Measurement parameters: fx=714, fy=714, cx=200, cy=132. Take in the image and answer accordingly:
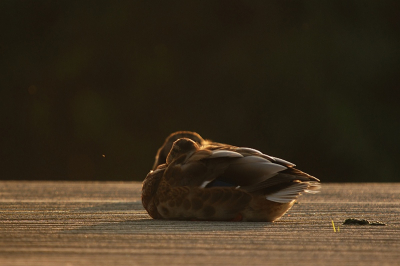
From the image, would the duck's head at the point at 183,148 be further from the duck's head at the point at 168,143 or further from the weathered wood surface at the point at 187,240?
the duck's head at the point at 168,143

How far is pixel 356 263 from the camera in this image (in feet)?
8.01

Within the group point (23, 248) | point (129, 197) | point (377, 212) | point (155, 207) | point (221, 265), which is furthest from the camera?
point (129, 197)

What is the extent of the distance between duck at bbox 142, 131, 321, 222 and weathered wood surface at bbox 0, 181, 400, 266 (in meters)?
0.11

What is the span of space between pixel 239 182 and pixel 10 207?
6.38 ft

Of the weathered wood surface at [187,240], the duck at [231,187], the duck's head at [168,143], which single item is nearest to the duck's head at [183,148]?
the duck at [231,187]

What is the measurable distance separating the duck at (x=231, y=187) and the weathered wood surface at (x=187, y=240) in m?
A: 0.11

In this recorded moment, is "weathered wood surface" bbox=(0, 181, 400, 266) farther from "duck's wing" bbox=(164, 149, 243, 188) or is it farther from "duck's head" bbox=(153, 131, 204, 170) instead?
"duck's head" bbox=(153, 131, 204, 170)

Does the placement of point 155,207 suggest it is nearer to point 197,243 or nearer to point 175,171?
point 175,171

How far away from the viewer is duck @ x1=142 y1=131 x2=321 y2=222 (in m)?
3.94

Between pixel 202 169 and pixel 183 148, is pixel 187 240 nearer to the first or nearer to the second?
pixel 202 169

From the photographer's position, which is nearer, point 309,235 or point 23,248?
point 23,248

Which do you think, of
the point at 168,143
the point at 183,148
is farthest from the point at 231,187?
the point at 168,143

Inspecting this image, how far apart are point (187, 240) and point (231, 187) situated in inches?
36.4

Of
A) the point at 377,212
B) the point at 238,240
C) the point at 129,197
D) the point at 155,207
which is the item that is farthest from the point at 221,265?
the point at 129,197
